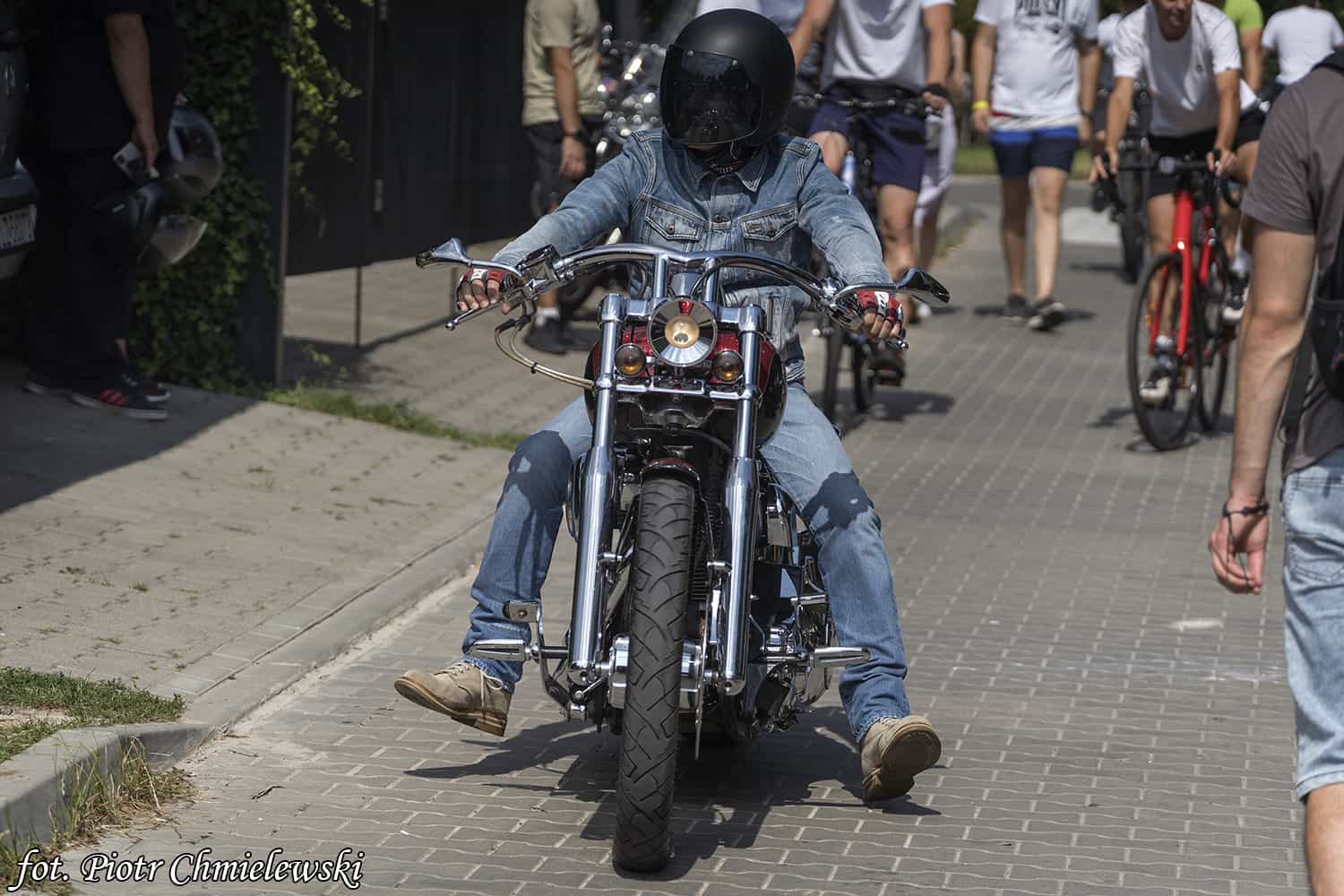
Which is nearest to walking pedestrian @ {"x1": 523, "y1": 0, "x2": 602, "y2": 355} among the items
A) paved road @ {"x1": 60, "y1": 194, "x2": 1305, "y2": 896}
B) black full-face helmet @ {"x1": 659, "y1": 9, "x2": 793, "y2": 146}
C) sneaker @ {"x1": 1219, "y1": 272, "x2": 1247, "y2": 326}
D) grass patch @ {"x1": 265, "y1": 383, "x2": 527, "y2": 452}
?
grass patch @ {"x1": 265, "y1": 383, "x2": 527, "y2": 452}

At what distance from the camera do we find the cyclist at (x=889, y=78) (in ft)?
31.9

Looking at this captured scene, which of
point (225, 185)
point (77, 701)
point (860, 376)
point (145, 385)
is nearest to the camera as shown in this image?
point (77, 701)

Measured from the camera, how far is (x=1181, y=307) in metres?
9.70

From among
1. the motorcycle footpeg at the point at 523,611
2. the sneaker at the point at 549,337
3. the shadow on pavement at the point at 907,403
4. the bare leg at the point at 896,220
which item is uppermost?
the bare leg at the point at 896,220

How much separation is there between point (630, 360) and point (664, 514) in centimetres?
34

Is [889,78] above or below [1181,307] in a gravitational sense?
above

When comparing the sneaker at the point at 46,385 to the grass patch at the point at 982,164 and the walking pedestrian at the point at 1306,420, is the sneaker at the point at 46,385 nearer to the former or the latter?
the walking pedestrian at the point at 1306,420

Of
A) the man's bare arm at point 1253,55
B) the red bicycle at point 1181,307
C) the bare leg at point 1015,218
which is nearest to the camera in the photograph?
the red bicycle at point 1181,307

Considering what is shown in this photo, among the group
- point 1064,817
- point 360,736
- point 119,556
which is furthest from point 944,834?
point 119,556

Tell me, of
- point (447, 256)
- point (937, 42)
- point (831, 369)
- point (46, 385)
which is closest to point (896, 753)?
point (447, 256)

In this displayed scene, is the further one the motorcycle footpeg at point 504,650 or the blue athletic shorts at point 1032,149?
the blue athletic shorts at point 1032,149

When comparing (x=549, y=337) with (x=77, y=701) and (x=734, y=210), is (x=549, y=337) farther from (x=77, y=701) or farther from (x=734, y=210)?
(x=77, y=701)

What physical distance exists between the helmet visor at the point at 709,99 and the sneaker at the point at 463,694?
1.35m

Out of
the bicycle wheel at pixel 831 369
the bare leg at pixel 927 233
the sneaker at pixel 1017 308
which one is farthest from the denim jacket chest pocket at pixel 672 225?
the sneaker at pixel 1017 308
